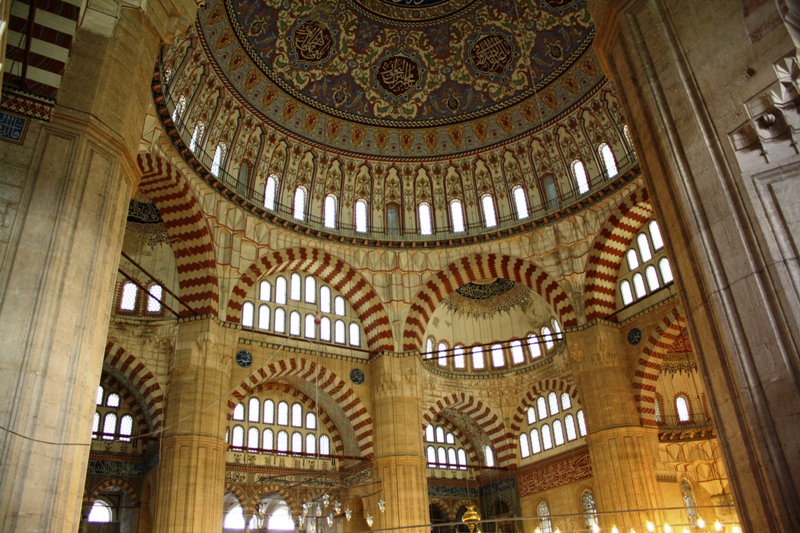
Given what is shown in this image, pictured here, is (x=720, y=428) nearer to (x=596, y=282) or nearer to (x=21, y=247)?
(x=21, y=247)

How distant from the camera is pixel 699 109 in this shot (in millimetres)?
6309

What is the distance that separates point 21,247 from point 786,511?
287 inches

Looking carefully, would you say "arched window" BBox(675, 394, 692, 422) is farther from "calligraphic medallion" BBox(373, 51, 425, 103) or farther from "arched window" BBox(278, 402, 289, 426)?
"calligraphic medallion" BBox(373, 51, 425, 103)

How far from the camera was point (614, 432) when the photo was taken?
54.1 ft

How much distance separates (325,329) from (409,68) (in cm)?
834

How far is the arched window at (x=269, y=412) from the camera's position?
1975 cm

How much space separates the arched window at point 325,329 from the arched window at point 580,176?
8.29m

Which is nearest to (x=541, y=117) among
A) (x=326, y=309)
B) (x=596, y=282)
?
(x=596, y=282)

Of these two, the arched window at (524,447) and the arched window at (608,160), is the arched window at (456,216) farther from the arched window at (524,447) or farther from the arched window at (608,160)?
the arched window at (524,447)

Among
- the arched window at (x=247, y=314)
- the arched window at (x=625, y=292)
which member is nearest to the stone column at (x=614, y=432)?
the arched window at (x=625, y=292)

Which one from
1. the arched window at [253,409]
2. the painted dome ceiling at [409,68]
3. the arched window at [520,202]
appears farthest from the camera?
the arched window at [520,202]

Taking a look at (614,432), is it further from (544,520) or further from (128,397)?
(128,397)

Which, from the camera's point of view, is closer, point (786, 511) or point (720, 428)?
point (786, 511)

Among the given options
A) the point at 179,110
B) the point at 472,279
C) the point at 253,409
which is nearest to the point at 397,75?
the point at 472,279
